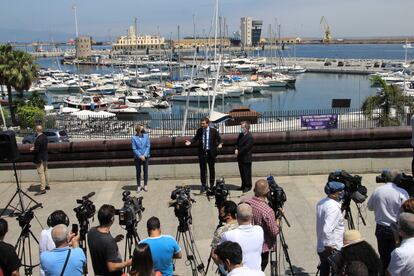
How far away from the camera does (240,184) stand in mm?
12438

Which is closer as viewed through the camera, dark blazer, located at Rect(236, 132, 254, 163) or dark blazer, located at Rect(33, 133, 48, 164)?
dark blazer, located at Rect(236, 132, 254, 163)

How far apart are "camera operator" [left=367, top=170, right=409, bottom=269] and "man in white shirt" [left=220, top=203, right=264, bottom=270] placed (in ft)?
6.98

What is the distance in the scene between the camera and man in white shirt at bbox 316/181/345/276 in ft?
20.6

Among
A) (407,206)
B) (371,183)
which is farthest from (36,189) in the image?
(407,206)

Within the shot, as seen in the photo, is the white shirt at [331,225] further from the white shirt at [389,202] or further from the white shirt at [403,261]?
the white shirt at [403,261]

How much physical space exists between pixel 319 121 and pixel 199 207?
14.8m

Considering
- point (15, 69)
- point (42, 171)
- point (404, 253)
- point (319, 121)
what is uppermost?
point (15, 69)

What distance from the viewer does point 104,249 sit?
18.6ft

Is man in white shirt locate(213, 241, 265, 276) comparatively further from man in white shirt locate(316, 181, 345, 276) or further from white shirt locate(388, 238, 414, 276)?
man in white shirt locate(316, 181, 345, 276)

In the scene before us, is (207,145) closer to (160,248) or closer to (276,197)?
(276,197)

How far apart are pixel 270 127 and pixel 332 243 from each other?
21.0 metres

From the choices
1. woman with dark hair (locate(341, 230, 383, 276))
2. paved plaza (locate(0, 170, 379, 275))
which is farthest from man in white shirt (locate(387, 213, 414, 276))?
paved plaza (locate(0, 170, 379, 275))

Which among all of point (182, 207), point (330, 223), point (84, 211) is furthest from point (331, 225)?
point (84, 211)

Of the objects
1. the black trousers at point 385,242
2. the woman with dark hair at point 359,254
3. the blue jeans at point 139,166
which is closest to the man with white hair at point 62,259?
the woman with dark hair at point 359,254
